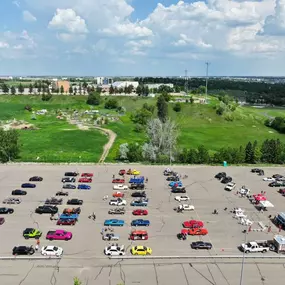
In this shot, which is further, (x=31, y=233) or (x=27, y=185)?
(x=27, y=185)

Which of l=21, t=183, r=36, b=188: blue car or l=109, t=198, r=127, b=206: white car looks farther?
l=21, t=183, r=36, b=188: blue car

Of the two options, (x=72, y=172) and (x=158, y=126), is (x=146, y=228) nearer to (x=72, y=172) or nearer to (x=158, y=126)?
(x=72, y=172)

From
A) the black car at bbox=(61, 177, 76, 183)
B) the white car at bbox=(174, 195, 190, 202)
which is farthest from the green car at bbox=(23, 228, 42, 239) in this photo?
the white car at bbox=(174, 195, 190, 202)

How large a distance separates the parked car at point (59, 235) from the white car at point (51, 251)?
262 centimetres

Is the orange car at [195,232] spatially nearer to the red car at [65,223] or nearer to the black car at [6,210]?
the red car at [65,223]

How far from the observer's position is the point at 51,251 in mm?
32062

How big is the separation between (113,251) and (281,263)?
17123 mm

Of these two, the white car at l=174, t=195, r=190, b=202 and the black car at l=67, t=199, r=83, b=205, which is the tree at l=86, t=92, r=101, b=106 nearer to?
the black car at l=67, t=199, r=83, b=205

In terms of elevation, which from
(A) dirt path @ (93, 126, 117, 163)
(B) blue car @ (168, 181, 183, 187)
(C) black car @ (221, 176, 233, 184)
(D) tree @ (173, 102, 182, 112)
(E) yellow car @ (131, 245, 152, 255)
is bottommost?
(A) dirt path @ (93, 126, 117, 163)

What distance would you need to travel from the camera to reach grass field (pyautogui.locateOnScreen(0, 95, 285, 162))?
81.5 metres

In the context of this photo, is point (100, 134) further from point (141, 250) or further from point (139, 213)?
point (141, 250)

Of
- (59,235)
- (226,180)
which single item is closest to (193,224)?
(59,235)

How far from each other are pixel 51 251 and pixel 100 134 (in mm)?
72208

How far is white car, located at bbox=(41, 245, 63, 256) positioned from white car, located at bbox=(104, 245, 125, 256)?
15.3 ft
